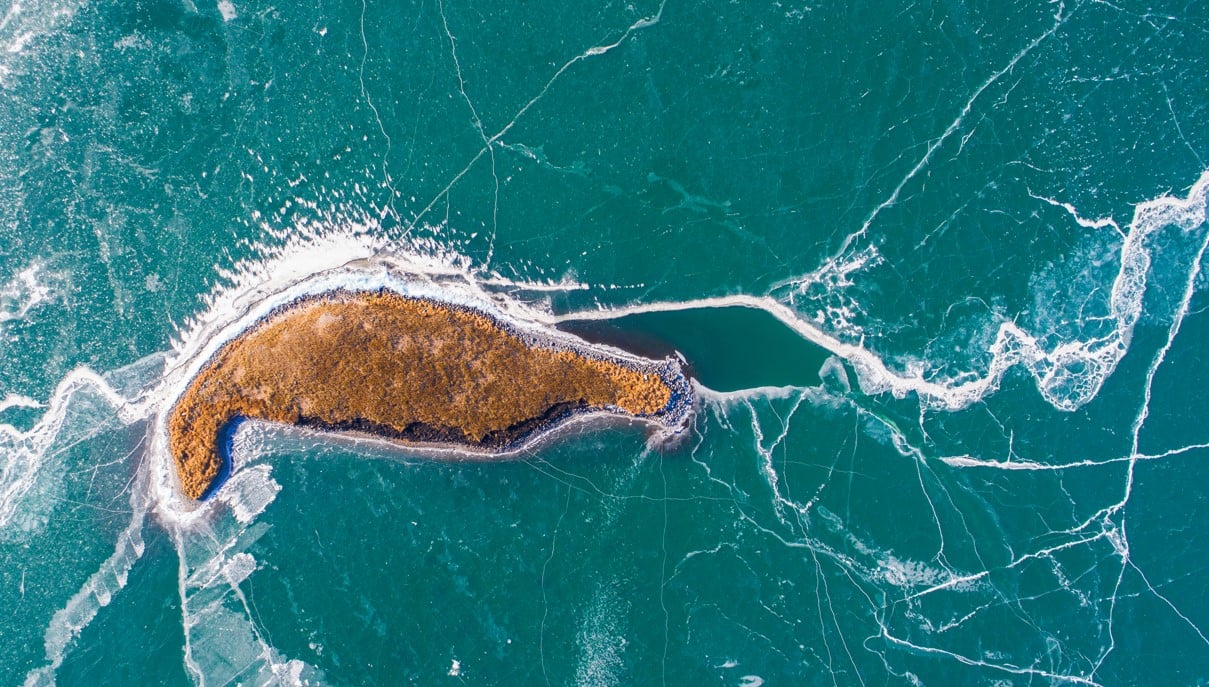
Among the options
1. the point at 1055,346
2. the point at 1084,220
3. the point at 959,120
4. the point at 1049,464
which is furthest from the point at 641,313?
the point at 1084,220

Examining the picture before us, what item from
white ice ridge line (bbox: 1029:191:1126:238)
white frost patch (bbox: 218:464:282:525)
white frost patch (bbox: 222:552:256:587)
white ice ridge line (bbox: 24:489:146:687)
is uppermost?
A: white ice ridge line (bbox: 1029:191:1126:238)

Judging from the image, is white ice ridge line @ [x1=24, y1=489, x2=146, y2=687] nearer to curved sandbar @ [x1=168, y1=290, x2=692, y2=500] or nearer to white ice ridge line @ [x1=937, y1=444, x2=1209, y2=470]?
curved sandbar @ [x1=168, y1=290, x2=692, y2=500]

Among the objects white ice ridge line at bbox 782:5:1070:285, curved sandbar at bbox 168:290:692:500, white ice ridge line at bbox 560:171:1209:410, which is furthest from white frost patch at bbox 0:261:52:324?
white ice ridge line at bbox 782:5:1070:285

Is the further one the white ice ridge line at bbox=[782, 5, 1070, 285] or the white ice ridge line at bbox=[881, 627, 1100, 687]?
the white ice ridge line at bbox=[881, 627, 1100, 687]

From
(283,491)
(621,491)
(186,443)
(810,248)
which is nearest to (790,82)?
(810,248)

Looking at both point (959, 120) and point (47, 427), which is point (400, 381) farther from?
point (959, 120)

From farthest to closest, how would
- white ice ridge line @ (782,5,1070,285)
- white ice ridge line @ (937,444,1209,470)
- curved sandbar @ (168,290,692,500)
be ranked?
white ice ridge line @ (937,444,1209,470), white ice ridge line @ (782,5,1070,285), curved sandbar @ (168,290,692,500)

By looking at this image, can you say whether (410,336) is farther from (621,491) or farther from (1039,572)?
(1039,572)

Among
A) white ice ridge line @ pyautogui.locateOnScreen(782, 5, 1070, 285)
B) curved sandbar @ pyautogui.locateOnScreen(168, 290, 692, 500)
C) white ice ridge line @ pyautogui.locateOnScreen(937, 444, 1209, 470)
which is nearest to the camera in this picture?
curved sandbar @ pyautogui.locateOnScreen(168, 290, 692, 500)
